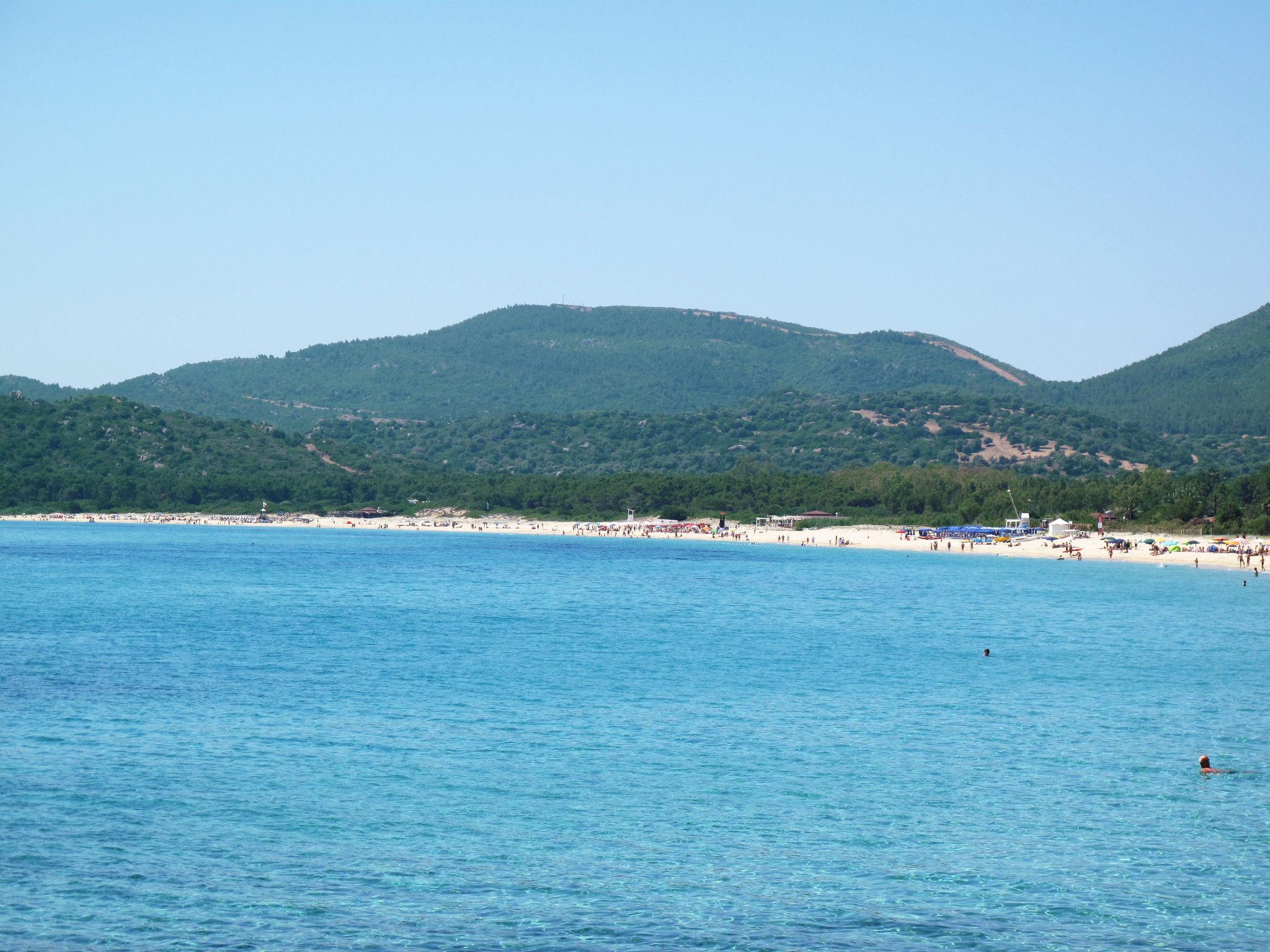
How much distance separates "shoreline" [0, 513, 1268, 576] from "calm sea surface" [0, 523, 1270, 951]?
177 feet

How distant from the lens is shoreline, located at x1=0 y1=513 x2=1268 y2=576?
360ft

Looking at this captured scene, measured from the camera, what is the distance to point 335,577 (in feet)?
299

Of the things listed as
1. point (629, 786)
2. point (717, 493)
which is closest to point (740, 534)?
point (717, 493)

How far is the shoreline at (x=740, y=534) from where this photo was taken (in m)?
110

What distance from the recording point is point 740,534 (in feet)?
511

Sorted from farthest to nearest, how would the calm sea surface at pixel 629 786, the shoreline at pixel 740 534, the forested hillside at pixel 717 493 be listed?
the forested hillside at pixel 717 493 → the shoreline at pixel 740 534 → the calm sea surface at pixel 629 786

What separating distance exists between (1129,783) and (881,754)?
5342 mm

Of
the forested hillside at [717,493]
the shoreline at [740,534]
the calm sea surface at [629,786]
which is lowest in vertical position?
the calm sea surface at [629,786]

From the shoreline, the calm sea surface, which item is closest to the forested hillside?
the shoreline

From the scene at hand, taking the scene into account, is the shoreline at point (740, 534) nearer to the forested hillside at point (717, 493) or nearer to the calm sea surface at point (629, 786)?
the forested hillside at point (717, 493)

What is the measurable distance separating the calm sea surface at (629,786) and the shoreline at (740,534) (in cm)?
5410

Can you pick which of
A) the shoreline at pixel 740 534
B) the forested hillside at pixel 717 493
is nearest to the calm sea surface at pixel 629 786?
the shoreline at pixel 740 534

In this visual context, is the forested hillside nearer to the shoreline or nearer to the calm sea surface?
the shoreline

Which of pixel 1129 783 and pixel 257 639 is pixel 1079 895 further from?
pixel 257 639
